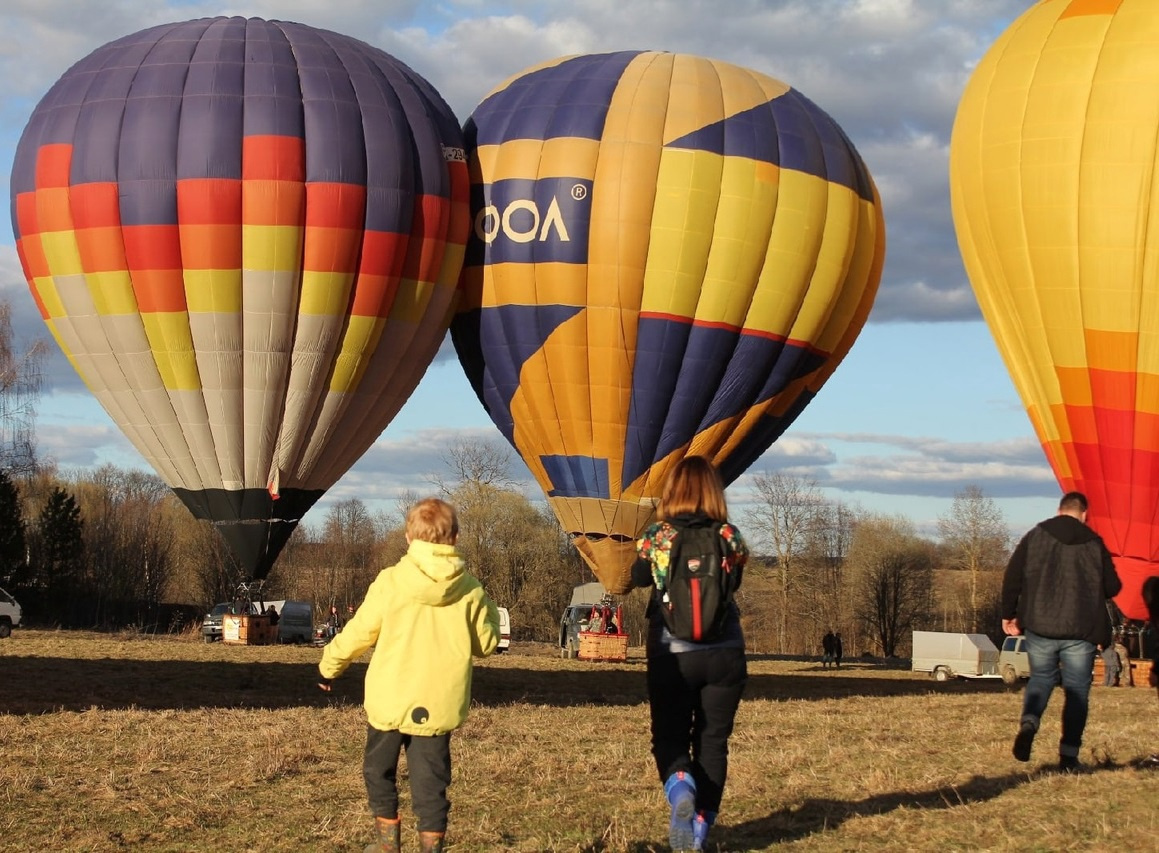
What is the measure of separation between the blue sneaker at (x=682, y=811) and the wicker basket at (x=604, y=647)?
19028 mm

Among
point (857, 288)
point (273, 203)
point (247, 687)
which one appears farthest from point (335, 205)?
point (857, 288)

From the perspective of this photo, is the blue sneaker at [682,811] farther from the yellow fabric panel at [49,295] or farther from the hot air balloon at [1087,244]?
the yellow fabric panel at [49,295]

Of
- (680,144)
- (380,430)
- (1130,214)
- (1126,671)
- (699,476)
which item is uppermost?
(680,144)

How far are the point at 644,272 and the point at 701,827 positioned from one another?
13658 mm

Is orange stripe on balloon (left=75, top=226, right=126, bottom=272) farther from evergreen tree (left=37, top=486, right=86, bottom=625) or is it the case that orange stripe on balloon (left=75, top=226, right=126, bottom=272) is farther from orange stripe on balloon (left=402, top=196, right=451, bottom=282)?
evergreen tree (left=37, top=486, right=86, bottom=625)

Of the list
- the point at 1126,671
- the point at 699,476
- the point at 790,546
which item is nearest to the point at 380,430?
the point at 699,476

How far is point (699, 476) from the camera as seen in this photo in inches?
218

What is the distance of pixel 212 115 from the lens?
1730 centimetres

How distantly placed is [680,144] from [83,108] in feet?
24.5

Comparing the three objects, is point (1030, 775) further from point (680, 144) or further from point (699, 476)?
point (680, 144)

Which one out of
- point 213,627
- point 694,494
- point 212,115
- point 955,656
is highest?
point 212,115

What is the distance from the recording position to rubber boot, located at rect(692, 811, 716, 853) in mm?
5516

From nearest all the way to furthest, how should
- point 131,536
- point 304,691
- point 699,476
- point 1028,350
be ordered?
point 699,476 < point 304,691 < point 1028,350 < point 131,536

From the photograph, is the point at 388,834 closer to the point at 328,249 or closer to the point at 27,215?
the point at 328,249
